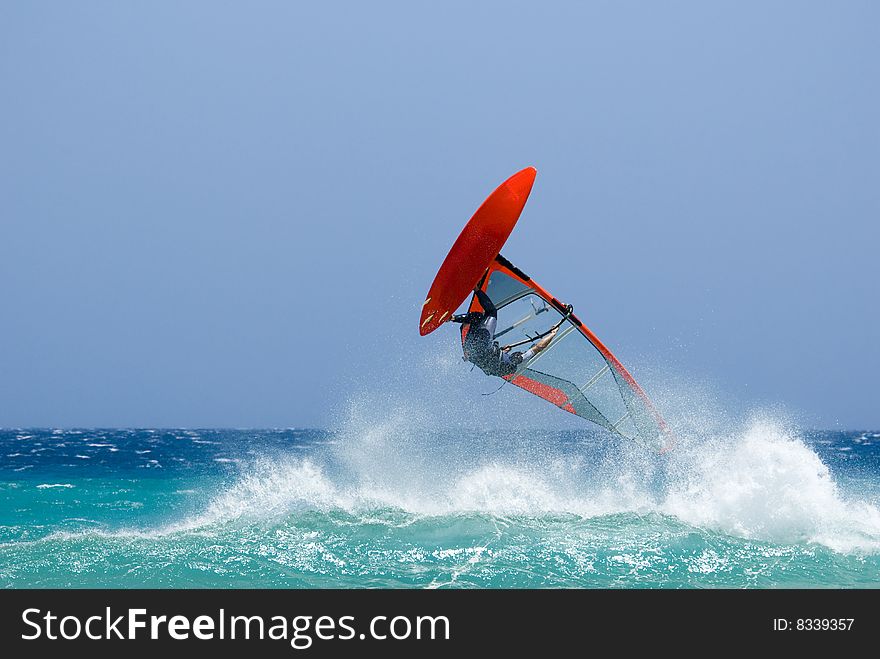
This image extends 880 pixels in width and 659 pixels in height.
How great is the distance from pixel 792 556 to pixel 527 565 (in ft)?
9.98

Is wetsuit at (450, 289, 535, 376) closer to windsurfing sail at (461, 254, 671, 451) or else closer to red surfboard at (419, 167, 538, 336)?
windsurfing sail at (461, 254, 671, 451)

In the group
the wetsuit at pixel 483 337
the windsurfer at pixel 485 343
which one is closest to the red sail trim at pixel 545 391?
the windsurfer at pixel 485 343

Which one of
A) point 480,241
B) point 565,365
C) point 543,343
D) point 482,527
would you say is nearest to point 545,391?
point 565,365

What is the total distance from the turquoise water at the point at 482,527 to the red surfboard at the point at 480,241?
290 cm

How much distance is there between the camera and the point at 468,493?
445 inches

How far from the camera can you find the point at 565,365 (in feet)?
34.1

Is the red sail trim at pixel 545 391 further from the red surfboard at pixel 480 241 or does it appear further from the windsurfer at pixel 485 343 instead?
the red surfboard at pixel 480 241

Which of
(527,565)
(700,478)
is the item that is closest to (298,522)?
(527,565)

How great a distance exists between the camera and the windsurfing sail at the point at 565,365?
948 cm

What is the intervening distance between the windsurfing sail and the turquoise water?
74 cm

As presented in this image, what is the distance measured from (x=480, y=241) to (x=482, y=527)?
12.7ft

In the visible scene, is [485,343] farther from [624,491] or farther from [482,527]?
[624,491]

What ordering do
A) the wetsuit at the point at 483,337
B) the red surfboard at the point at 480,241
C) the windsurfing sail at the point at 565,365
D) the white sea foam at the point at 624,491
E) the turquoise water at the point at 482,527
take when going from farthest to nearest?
the white sea foam at the point at 624,491, the windsurfing sail at the point at 565,365, the wetsuit at the point at 483,337, the turquoise water at the point at 482,527, the red surfboard at the point at 480,241
